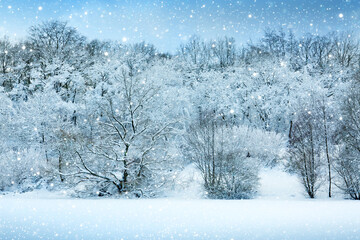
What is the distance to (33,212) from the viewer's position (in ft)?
21.9

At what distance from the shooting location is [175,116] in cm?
2864

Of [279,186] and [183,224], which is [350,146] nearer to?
[279,186]

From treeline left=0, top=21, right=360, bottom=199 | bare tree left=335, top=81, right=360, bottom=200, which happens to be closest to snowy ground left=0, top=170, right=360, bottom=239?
treeline left=0, top=21, right=360, bottom=199

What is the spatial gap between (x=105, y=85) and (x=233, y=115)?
1426 centimetres

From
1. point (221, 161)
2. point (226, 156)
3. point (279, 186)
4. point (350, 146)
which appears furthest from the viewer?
point (279, 186)

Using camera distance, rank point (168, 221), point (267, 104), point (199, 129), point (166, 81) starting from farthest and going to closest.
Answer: point (166, 81), point (267, 104), point (199, 129), point (168, 221)

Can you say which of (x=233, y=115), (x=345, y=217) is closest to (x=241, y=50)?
(x=233, y=115)

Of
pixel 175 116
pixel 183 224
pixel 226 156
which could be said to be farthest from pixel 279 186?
pixel 183 224

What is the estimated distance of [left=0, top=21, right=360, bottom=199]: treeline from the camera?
1716 cm

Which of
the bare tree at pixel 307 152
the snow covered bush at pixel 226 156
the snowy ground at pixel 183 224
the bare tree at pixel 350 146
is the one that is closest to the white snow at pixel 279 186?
the bare tree at pixel 307 152

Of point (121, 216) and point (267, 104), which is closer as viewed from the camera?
point (121, 216)

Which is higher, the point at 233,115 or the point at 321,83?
the point at 321,83

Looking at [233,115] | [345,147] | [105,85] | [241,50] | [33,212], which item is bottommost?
[33,212]

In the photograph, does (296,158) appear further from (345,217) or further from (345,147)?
(345,217)
